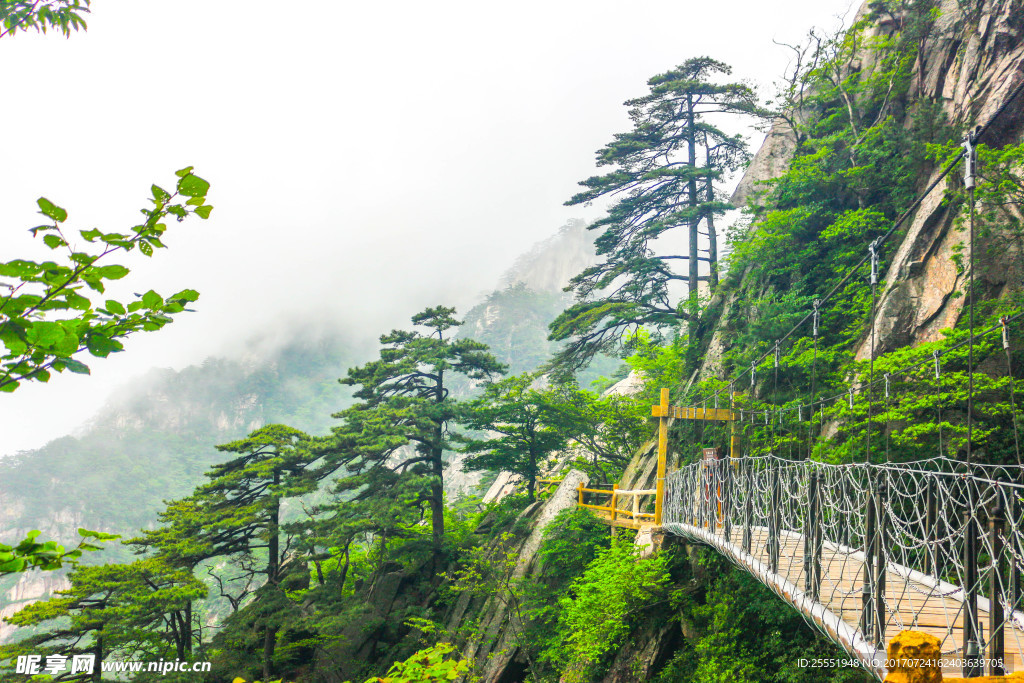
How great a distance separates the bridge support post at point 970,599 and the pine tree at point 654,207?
969cm

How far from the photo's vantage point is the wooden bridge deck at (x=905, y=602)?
8.01 feet

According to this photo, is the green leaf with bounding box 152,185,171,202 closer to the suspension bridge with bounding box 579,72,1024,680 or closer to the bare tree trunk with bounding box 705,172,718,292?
the suspension bridge with bounding box 579,72,1024,680

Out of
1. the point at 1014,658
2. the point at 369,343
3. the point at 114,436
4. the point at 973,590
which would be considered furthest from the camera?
the point at 369,343

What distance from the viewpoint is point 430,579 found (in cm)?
1127

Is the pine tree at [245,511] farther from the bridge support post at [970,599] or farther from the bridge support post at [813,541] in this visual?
the bridge support post at [970,599]

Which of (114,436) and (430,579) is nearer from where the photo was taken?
(430,579)

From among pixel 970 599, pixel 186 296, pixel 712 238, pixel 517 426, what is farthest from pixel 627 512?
pixel 186 296

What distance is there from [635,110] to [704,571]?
10591mm

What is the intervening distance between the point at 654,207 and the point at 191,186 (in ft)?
42.6

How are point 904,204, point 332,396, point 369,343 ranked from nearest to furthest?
point 904,204 → point 332,396 → point 369,343

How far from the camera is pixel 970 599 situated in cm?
218

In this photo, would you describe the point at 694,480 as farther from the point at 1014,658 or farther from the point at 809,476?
the point at 1014,658

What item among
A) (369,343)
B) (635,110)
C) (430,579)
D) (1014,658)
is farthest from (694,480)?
(369,343)

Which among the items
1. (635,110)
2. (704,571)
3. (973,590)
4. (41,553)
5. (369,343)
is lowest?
(704,571)
